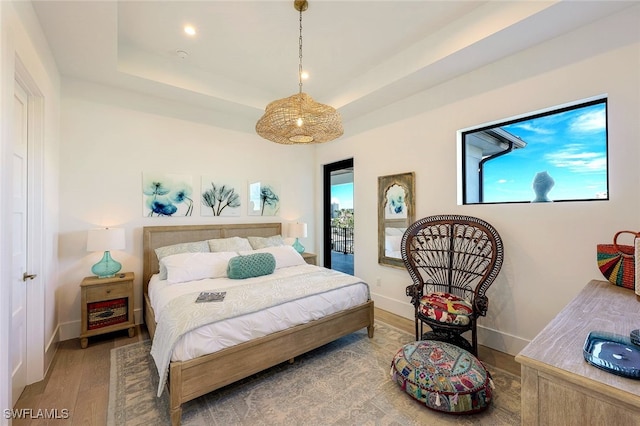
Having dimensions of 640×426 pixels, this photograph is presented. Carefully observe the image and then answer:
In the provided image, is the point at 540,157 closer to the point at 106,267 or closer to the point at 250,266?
the point at 250,266

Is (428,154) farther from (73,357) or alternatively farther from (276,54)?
(73,357)

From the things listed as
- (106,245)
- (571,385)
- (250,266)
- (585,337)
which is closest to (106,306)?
(106,245)

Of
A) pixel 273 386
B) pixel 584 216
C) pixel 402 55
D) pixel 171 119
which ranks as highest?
pixel 402 55

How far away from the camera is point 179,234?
359 cm

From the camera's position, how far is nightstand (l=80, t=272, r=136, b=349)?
108 inches

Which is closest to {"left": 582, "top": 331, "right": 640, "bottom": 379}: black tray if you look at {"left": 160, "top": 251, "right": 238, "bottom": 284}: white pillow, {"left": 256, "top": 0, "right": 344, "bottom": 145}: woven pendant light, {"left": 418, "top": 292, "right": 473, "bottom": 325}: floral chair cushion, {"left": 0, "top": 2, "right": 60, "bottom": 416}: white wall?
{"left": 418, "top": 292, "right": 473, "bottom": 325}: floral chair cushion

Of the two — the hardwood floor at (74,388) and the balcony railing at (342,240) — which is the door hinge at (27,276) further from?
the balcony railing at (342,240)

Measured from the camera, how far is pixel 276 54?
121 inches

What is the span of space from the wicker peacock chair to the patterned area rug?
55 centimetres

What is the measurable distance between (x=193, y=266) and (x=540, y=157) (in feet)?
12.6

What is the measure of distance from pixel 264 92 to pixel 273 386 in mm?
3801

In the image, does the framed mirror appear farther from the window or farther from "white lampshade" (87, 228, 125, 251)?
"white lampshade" (87, 228, 125, 251)

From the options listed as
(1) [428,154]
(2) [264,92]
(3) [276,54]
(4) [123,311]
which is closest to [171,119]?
(2) [264,92]

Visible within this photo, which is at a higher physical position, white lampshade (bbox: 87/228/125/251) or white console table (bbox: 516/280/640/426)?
white lampshade (bbox: 87/228/125/251)
